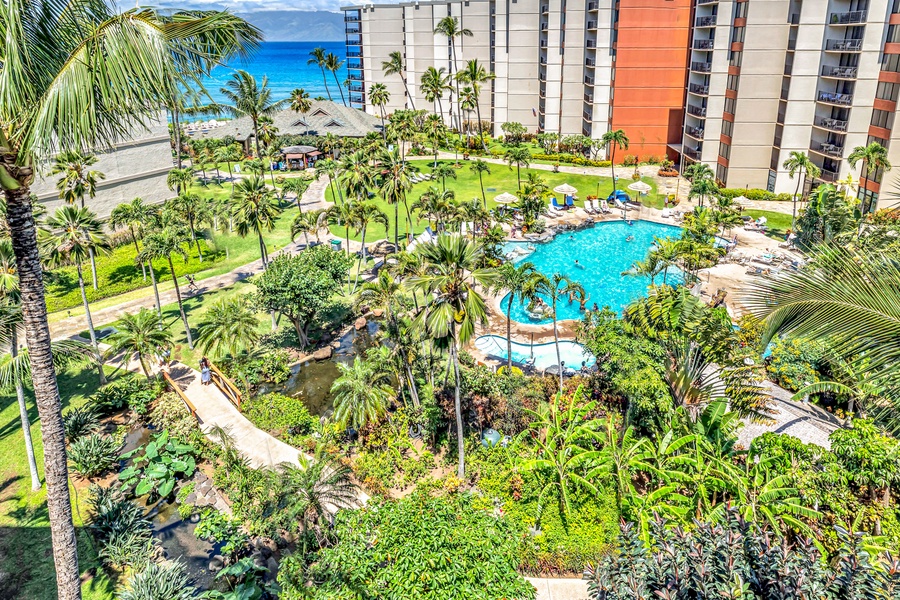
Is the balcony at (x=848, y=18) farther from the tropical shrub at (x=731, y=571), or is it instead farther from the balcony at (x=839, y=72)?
the tropical shrub at (x=731, y=571)

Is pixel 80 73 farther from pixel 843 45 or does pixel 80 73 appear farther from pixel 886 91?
pixel 843 45

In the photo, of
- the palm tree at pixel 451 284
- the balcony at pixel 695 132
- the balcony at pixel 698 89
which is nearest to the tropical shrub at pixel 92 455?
the palm tree at pixel 451 284

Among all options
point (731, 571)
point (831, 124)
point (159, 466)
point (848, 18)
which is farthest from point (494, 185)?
point (731, 571)

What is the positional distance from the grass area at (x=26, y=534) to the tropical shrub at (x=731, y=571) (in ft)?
50.8

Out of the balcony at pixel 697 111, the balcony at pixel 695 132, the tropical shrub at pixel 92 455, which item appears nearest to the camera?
the tropical shrub at pixel 92 455

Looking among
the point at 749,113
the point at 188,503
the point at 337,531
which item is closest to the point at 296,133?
the point at 749,113

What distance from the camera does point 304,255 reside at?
1273 inches

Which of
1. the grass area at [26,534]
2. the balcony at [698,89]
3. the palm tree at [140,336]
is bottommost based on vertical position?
the grass area at [26,534]

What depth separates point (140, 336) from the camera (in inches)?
1076

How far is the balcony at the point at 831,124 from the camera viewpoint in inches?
1772

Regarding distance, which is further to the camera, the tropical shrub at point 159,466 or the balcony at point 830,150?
the balcony at point 830,150

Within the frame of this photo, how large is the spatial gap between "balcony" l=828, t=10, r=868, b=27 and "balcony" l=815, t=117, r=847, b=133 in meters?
6.97

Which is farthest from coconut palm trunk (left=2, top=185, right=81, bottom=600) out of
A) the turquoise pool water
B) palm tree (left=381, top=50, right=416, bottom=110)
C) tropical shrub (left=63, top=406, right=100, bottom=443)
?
palm tree (left=381, top=50, right=416, bottom=110)

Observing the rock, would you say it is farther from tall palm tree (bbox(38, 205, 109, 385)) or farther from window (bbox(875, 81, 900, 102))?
window (bbox(875, 81, 900, 102))
